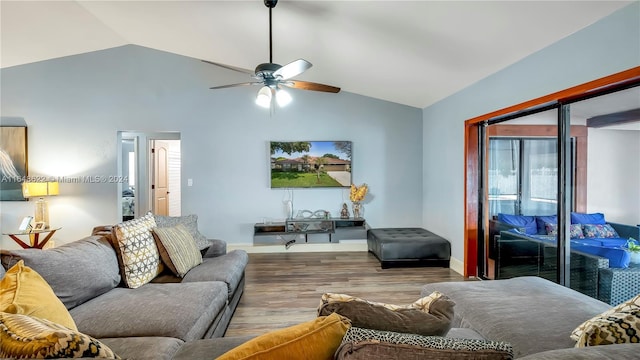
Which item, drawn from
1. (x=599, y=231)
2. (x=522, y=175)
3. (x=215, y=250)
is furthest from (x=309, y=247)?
(x=599, y=231)

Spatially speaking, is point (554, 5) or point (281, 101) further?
point (281, 101)

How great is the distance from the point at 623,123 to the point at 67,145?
6.73 meters

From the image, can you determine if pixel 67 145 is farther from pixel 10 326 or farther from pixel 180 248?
pixel 10 326

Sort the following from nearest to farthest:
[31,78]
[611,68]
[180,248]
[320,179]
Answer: [611,68], [180,248], [31,78], [320,179]

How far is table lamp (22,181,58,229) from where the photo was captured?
14.1 feet

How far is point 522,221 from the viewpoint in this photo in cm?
327

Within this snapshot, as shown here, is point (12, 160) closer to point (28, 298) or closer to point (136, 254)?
point (136, 254)

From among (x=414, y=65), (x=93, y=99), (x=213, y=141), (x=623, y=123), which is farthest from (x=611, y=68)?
(x=93, y=99)

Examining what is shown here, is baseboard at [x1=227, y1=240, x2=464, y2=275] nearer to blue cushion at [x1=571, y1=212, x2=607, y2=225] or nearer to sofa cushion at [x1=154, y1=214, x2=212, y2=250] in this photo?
sofa cushion at [x1=154, y1=214, x2=212, y2=250]

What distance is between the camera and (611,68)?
2.04 meters

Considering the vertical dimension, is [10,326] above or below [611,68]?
below

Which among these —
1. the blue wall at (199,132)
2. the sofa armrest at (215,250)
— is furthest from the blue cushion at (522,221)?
the sofa armrest at (215,250)

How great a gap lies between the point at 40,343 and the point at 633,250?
331cm

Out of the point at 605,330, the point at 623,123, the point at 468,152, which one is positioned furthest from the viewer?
the point at 468,152
